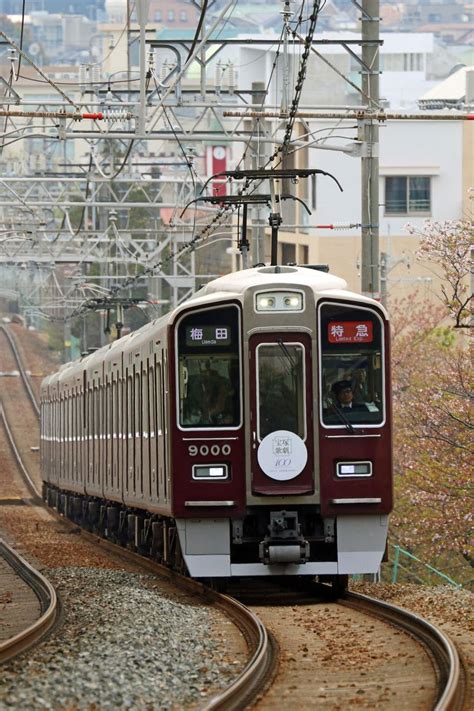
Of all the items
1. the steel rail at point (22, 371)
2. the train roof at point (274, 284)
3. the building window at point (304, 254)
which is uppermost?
the building window at point (304, 254)

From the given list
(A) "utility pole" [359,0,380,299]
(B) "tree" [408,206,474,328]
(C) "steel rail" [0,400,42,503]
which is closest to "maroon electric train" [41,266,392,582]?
(A) "utility pole" [359,0,380,299]

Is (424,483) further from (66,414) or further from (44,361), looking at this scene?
(44,361)

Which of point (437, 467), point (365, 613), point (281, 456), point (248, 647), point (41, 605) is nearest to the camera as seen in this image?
point (248, 647)

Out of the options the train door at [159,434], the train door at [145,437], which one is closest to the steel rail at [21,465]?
the train door at [145,437]

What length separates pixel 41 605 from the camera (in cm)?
1290

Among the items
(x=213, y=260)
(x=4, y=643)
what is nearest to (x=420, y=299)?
(x=213, y=260)

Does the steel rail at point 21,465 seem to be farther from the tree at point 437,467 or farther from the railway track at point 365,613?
the railway track at point 365,613

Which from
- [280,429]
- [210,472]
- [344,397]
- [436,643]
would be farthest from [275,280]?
[436,643]

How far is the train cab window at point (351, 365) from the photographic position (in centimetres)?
1277

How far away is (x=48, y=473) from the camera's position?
109 ft

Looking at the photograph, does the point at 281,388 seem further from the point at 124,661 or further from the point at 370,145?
the point at 370,145

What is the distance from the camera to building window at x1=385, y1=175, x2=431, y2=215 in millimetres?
45125

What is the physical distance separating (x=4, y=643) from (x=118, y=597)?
2.85 m

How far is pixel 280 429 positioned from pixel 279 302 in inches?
38.7
